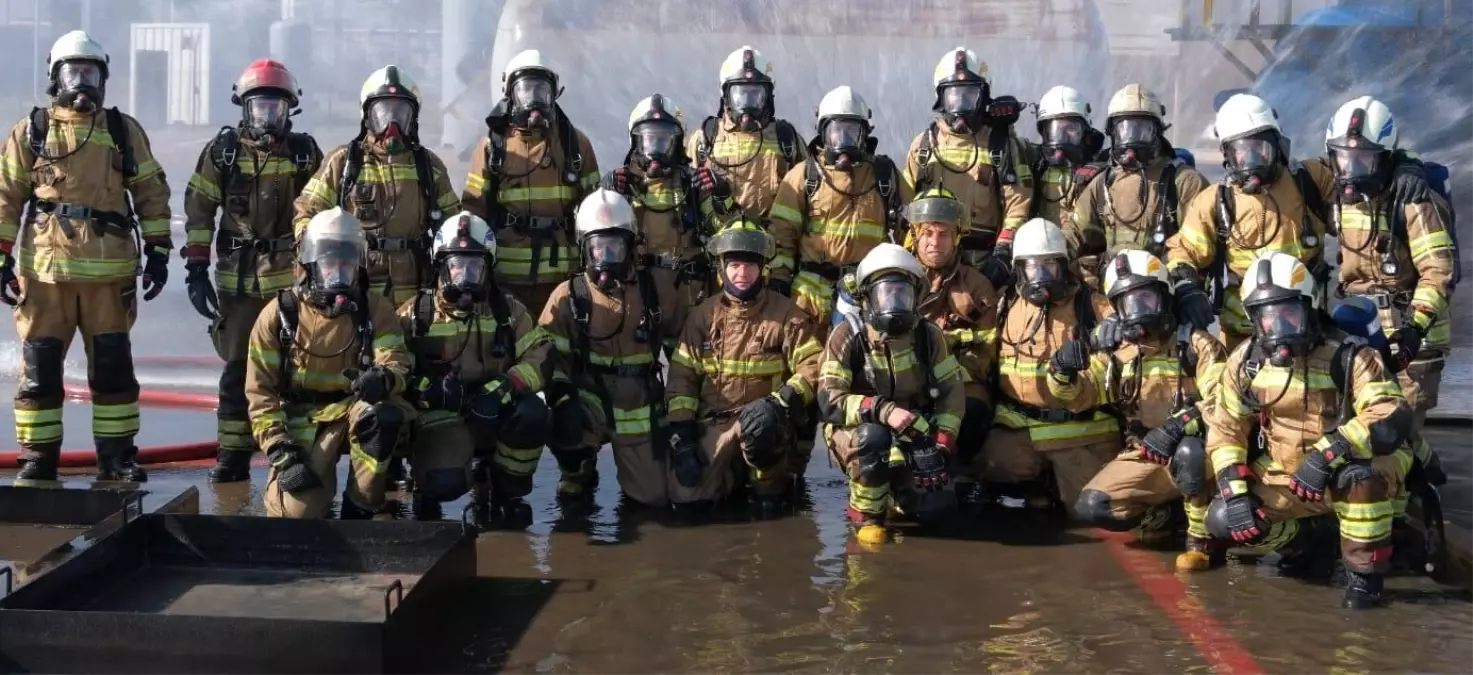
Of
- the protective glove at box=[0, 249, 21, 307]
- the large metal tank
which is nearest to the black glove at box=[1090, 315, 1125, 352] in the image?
the protective glove at box=[0, 249, 21, 307]

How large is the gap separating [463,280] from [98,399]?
6.59 ft

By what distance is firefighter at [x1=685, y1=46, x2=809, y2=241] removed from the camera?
8.00 meters

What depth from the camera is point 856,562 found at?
612 centimetres

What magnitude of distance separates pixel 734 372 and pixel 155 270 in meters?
2.79

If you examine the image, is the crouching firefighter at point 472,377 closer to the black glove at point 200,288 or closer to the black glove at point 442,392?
the black glove at point 442,392

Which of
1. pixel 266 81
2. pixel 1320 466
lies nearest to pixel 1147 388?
pixel 1320 466

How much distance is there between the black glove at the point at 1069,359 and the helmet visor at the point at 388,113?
3.26m

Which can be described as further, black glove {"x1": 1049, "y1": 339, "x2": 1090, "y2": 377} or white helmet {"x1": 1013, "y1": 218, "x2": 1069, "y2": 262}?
white helmet {"x1": 1013, "y1": 218, "x2": 1069, "y2": 262}

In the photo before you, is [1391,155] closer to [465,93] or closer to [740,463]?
[740,463]

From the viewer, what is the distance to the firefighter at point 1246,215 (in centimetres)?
710

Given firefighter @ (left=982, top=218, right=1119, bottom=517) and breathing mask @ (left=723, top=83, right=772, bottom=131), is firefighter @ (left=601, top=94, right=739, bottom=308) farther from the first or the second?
firefighter @ (left=982, top=218, right=1119, bottom=517)

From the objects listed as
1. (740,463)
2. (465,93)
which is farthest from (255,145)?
(465,93)

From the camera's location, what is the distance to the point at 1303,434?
18.9ft

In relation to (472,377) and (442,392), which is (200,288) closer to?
(472,377)
